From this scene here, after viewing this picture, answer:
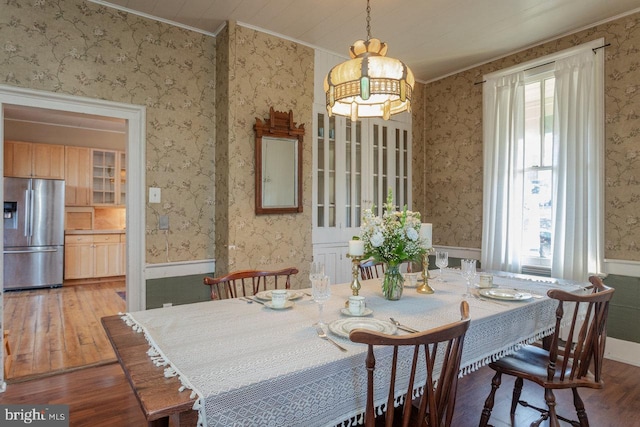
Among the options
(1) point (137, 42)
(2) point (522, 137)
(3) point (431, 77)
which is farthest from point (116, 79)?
(2) point (522, 137)

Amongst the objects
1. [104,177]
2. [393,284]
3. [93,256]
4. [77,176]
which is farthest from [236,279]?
[104,177]

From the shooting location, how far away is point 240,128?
3.14 metres

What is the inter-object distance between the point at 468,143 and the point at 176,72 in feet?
10.2

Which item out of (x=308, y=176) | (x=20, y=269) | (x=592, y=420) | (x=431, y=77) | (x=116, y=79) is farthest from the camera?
(x=20, y=269)

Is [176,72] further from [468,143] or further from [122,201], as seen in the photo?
[122,201]

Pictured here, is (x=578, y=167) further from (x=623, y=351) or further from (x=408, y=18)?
(x=408, y=18)

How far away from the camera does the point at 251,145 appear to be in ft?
10.5

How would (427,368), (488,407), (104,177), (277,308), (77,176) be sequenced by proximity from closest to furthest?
(427,368), (277,308), (488,407), (77,176), (104,177)

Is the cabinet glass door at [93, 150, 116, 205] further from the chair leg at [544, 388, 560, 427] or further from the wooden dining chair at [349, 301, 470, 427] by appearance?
the chair leg at [544, 388, 560, 427]

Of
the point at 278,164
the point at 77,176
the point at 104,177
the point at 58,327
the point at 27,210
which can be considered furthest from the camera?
the point at 104,177

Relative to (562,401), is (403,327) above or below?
above

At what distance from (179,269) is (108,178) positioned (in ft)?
15.3

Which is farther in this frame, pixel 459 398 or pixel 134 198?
pixel 134 198

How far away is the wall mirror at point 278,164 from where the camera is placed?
3225 millimetres
